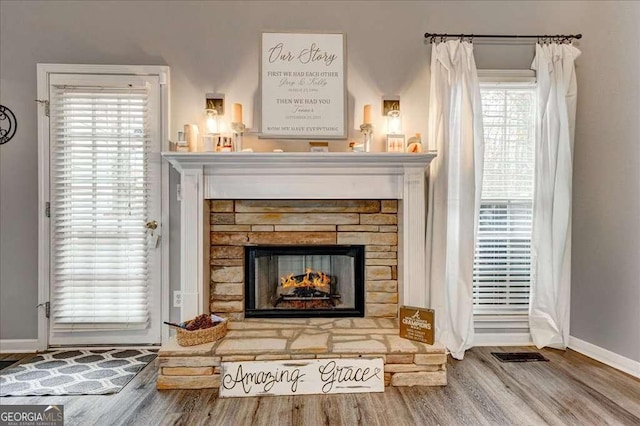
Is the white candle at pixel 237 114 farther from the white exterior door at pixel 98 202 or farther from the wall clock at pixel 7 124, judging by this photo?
the wall clock at pixel 7 124

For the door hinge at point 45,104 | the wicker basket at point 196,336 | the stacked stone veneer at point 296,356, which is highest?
the door hinge at point 45,104

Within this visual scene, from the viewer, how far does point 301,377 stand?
2027 mm

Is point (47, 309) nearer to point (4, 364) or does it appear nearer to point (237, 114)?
point (4, 364)

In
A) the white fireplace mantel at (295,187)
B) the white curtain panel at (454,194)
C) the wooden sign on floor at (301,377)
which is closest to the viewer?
the wooden sign on floor at (301,377)

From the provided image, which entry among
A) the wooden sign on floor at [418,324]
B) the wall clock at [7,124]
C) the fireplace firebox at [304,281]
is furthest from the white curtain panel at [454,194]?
the wall clock at [7,124]

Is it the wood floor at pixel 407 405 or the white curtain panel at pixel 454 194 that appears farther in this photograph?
the white curtain panel at pixel 454 194

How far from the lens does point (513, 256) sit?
2.81 meters

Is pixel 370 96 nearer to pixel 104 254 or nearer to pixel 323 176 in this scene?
pixel 323 176

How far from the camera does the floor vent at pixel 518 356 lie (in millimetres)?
2498

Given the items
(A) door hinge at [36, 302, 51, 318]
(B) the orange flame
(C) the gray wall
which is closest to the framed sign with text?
(C) the gray wall

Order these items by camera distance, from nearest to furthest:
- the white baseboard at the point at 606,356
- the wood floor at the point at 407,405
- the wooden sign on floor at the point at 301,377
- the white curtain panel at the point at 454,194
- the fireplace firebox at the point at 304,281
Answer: the wood floor at the point at 407,405
the wooden sign on floor at the point at 301,377
the white baseboard at the point at 606,356
the white curtain panel at the point at 454,194
the fireplace firebox at the point at 304,281

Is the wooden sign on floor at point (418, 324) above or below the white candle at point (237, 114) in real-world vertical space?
below

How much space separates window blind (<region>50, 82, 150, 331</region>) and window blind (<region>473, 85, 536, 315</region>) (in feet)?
8.86

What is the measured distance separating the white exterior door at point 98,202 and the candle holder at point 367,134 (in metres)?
1.58
